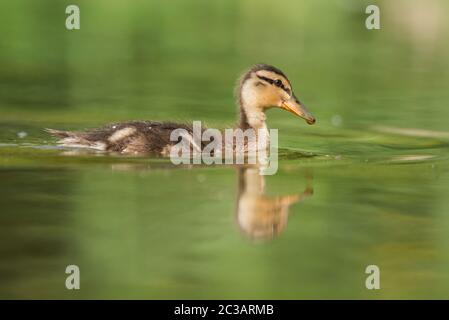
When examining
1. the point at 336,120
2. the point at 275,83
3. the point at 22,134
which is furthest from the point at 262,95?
the point at 22,134

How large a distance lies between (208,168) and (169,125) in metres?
0.70

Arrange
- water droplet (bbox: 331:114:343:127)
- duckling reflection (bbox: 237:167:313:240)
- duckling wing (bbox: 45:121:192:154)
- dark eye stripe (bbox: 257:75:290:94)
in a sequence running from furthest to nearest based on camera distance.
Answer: water droplet (bbox: 331:114:343:127), dark eye stripe (bbox: 257:75:290:94), duckling wing (bbox: 45:121:192:154), duckling reflection (bbox: 237:167:313:240)

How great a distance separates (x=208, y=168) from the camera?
8812 mm

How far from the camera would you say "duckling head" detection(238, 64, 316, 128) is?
9.98 metres

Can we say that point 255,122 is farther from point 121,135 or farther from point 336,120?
point 336,120

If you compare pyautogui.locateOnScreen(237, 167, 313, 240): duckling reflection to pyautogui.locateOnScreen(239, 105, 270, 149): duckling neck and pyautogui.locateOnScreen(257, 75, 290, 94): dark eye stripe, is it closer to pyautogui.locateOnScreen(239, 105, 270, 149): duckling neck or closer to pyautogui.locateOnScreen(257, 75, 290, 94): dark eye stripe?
pyautogui.locateOnScreen(239, 105, 270, 149): duckling neck

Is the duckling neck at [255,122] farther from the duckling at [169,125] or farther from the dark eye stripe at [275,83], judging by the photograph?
the dark eye stripe at [275,83]

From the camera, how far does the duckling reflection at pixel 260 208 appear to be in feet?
23.1

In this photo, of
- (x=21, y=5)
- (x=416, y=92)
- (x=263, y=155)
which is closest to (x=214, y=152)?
(x=263, y=155)

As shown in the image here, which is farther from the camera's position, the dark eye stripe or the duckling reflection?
the dark eye stripe

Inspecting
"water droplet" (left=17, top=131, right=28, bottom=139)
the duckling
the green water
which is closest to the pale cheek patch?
the duckling

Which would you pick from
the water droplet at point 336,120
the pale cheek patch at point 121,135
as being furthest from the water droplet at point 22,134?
the water droplet at point 336,120

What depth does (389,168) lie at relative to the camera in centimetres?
910
